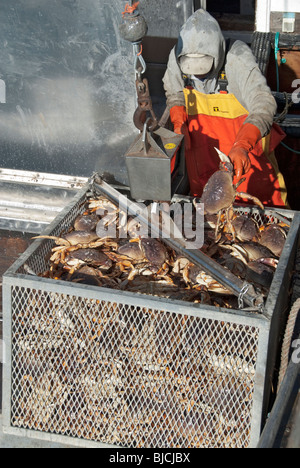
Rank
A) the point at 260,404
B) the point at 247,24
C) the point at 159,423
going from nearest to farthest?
the point at 260,404
the point at 159,423
the point at 247,24

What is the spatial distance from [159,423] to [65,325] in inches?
21.6

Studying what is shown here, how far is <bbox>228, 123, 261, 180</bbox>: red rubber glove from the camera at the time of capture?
325cm

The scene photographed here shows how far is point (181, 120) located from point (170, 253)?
1.33 meters

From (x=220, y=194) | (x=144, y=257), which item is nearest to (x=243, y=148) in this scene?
(x=220, y=194)

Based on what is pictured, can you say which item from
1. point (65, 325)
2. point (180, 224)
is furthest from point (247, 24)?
point (65, 325)

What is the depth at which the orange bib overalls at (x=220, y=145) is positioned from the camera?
406 cm

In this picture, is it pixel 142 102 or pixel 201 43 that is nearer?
pixel 142 102

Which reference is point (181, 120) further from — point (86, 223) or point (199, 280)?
point (199, 280)

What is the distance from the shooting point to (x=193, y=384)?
2408 millimetres

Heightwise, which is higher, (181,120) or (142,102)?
(142,102)

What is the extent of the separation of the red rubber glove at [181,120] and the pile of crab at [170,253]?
0.96 m

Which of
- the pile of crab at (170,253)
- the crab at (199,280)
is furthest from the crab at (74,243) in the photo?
the crab at (199,280)

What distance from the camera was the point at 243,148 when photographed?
3.36 m

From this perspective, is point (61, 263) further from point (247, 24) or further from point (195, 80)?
point (247, 24)
